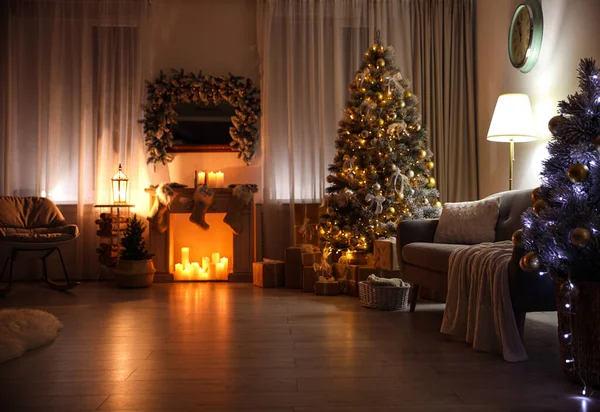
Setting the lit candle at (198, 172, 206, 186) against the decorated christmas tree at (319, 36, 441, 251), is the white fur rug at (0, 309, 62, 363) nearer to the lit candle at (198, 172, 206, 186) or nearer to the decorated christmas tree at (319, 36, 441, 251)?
the decorated christmas tree at (319, 36, 441, 251)

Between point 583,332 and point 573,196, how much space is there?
0.47 meters

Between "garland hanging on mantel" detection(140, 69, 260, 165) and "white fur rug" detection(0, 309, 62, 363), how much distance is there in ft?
9.08

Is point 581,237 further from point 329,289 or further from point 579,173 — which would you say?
point 329,289

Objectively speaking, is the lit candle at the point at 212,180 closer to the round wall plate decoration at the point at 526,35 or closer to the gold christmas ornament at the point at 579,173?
the round wall plate decoration at the point at 526,35

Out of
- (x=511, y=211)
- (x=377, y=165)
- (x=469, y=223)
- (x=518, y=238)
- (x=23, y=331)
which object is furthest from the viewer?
(x=377, y=165)

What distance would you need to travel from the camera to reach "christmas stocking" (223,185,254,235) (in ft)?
18.6

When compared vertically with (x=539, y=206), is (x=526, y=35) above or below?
above

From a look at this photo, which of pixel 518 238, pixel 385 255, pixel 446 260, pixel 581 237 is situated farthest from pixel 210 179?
pixel 581 237

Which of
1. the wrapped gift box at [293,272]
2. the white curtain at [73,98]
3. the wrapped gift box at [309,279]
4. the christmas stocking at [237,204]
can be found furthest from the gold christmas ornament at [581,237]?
the white curtain at [73,98]

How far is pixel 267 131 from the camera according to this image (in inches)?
236

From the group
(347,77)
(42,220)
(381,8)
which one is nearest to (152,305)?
(42,220)

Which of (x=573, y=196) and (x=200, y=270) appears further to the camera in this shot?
(x=200, y=270)

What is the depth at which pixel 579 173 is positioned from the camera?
6.50 ft

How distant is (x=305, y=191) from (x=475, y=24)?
7.74ft
